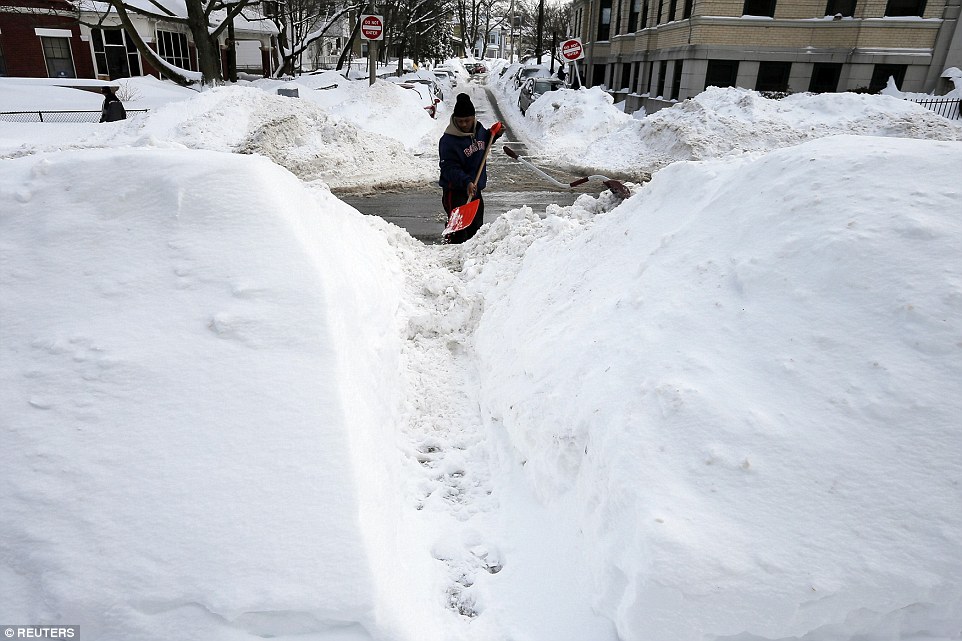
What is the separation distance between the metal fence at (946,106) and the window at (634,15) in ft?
49.8

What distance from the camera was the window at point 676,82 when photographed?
2145 cm

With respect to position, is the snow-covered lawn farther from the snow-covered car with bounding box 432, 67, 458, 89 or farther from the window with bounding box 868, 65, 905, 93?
the snow-covered car with bounding box 432, 67, 458, 89

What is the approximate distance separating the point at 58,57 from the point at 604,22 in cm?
2903

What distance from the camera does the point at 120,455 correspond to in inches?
86.4

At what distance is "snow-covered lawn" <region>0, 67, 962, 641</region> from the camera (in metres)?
1.95

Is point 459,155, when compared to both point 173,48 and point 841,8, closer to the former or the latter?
point 841,8

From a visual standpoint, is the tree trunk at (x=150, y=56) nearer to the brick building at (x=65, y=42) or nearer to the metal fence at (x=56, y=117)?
the metal fence at (x=56, y=117)

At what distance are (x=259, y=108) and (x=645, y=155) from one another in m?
9.25

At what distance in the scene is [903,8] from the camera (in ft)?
61.3

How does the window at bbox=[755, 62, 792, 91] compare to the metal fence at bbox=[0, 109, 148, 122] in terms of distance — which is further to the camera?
the window at bbox=[755, 62, 792, 91]

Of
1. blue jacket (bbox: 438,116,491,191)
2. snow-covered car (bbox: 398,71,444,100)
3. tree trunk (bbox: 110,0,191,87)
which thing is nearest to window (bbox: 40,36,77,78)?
tree trunk (bbox: 110,0,191,87)

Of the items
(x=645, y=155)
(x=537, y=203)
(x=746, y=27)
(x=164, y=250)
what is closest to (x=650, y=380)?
(x=164, y=250)

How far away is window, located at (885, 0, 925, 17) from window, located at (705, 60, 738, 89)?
480 cm

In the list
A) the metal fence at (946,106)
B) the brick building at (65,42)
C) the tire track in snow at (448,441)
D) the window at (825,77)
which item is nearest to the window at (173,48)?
the brick building at (65,42)
